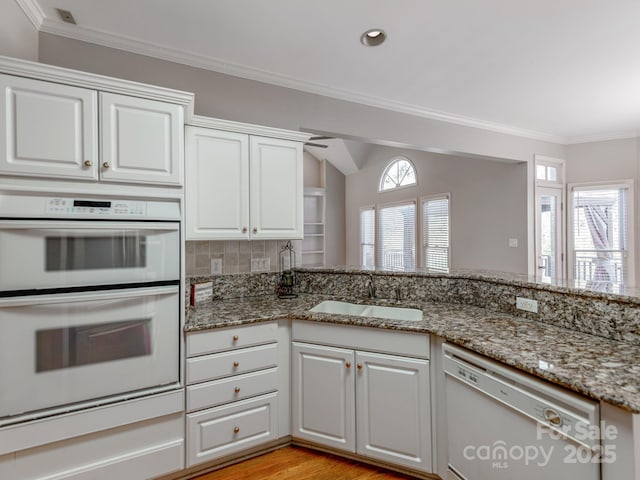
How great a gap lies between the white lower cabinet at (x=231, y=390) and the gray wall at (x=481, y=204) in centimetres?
394

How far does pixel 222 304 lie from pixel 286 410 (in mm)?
824

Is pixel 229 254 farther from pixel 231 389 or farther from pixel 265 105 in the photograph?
pixel 265 105

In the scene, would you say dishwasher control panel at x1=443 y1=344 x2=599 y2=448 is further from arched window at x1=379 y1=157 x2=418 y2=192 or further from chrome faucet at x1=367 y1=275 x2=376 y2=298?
arched window at x1=379 y1=157 x2=418 y2=192

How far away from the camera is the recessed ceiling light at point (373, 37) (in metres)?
2.09

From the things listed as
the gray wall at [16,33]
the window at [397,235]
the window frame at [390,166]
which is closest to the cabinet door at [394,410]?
the gray wall at [16,33]

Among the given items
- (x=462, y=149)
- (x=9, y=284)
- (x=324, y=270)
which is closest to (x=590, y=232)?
(x=462, y=149)

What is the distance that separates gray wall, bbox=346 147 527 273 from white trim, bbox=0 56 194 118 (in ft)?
14.6

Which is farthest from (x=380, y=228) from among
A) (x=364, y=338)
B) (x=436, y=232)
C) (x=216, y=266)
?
(x=364, y=338)

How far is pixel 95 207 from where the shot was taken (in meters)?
1.54

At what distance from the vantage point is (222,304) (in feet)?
7.47

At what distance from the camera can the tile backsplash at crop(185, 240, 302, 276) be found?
7.78ft

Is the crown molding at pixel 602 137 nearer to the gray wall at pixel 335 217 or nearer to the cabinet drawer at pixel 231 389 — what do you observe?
the gray wall at pixel 335 217

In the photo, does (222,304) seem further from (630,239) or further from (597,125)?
(630,239)

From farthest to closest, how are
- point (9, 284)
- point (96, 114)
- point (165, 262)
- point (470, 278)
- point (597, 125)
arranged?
1. point (597, 125)
2. point (470, 278)
3. point (165, 262)
4. point (96, 114)
5. point (9, 284)
